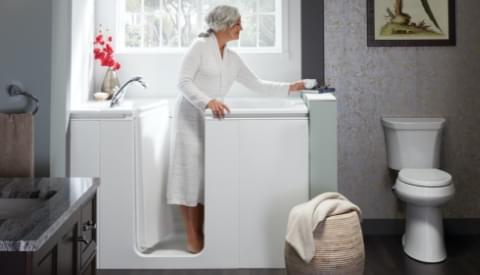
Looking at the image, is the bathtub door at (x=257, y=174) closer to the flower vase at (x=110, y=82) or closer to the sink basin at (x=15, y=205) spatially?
the flower vase at (x=110, y=82)

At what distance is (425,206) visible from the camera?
3.55m

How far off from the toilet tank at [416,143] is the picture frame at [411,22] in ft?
1.96

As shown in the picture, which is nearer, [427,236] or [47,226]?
[47,226]

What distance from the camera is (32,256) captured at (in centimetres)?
134

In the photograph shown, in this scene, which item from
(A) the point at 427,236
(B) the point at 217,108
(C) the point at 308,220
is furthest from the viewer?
(A) the point at 427,236

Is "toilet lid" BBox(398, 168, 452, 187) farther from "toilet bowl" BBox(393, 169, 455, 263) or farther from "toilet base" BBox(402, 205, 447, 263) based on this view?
"toilet base" BBox(402, 205, 447, 263)

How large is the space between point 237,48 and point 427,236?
6.06 ft

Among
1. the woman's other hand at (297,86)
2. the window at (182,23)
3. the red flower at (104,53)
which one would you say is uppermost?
the window at (182,23)

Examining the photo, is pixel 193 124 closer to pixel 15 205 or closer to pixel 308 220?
pixel 308 220

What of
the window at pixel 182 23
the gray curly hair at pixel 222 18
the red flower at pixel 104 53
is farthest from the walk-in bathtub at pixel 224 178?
the window at pixel 182 23

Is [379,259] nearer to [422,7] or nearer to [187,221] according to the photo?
[187,221]

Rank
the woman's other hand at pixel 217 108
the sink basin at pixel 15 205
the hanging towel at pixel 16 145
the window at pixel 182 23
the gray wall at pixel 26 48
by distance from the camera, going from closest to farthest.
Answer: the sink basin at pixel 15 205 → the hanging towel at pixel 16 145 → the gray wall at pixel 26 48 → the woman's other hand at pixel 217 108 → the window at pixel 182 23

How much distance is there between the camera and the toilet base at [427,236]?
3568 millimetres

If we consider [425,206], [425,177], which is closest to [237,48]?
[425,177]
